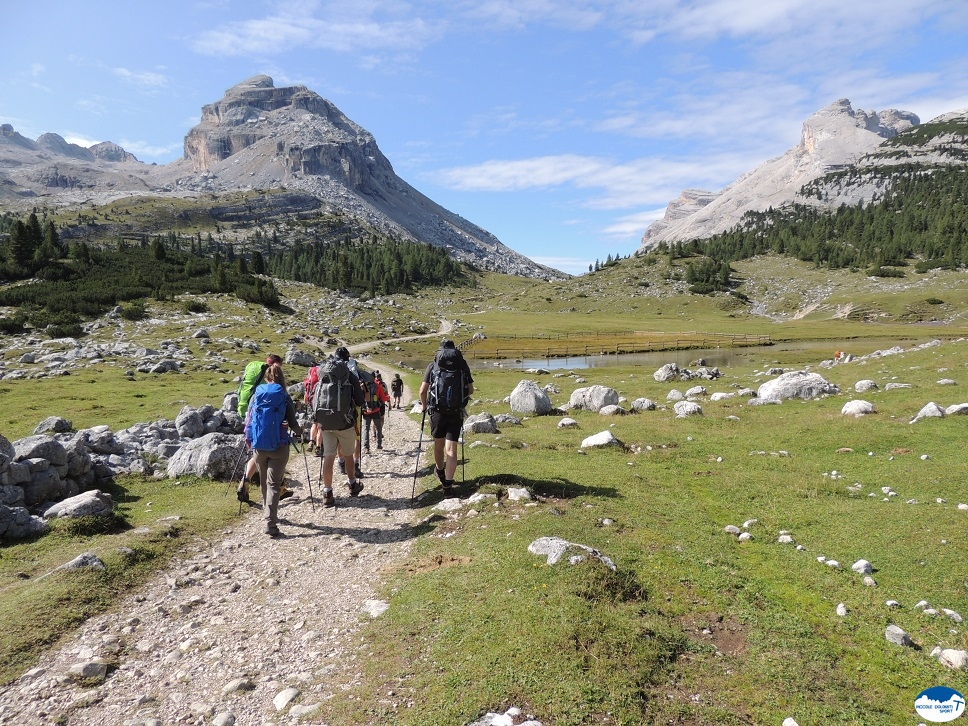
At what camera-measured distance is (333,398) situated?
1458 centimetres

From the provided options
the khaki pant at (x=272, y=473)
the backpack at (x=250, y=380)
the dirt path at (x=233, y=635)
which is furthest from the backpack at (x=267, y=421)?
the backpack at (x=250, y=380)

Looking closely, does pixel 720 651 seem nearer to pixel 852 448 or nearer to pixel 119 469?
pixel 852 448

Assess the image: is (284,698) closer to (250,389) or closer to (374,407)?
(250,389)

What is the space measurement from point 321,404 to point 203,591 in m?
5.52

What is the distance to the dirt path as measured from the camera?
714cm

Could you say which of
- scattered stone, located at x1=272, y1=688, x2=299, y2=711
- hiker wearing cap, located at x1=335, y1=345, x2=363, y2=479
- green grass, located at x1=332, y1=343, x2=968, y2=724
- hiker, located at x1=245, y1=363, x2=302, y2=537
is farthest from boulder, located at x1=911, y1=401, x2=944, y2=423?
scattered stone, located at x1=272, y1=688, x2=299, y2=711

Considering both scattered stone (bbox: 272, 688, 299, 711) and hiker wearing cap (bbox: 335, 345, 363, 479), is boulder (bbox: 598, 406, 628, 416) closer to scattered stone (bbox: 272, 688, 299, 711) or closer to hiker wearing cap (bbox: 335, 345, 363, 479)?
hiker wearing cap (bbox: 335, 345, 363, 479)

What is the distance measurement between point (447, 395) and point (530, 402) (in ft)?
59.2

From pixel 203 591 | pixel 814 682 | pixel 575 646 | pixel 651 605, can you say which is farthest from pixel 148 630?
pixel 814 682

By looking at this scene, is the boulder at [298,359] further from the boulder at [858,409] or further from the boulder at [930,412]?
the boulder at [930,412]

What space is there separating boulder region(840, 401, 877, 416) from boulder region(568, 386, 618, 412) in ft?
38.1

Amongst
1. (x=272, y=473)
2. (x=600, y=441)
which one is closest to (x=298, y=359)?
(x=600, y=441)

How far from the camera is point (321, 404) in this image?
1463 cm

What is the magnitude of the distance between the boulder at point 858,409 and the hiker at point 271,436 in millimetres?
24060
